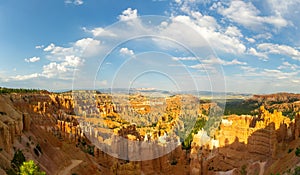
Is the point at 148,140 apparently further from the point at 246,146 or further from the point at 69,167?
the point at 246,146

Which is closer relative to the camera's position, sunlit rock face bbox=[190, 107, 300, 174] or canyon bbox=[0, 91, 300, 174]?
canyon bbox=[0, 91, 300, 174]

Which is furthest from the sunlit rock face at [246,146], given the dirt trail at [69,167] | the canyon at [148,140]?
the dirt trail at [69,167]

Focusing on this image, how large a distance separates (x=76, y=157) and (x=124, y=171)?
965cm

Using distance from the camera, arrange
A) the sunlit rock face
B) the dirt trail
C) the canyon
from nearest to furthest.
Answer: the dirt trail, the canyon, the sunlit rock face

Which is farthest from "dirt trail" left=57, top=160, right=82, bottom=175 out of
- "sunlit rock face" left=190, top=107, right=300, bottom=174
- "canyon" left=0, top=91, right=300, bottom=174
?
"sunlit rock face" left=190, top=107, right=300, bottom=174

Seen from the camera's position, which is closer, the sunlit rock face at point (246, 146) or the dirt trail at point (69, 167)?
the dirt trail at point (69, 167)

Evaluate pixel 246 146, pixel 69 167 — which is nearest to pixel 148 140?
pixel 69 167

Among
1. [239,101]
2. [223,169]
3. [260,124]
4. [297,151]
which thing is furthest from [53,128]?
[239,101]

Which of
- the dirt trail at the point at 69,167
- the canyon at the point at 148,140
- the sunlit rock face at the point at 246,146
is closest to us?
the dirt trail at the point at 69,167

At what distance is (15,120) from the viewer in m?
28.8

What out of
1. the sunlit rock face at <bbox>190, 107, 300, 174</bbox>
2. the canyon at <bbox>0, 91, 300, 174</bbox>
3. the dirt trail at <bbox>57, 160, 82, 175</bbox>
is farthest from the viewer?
the sunlit rock face at <bbox>190, 107, 300, 174</bbox>

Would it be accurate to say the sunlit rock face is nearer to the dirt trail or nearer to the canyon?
the canyon

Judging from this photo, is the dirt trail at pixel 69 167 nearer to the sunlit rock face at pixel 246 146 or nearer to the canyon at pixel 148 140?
the canyon at pixel 148 140

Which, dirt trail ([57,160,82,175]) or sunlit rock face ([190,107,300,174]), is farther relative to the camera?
sunlit rock face ([190,107,300,174])
